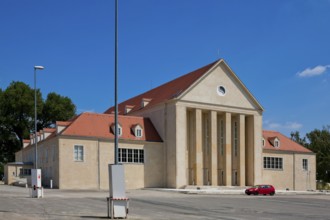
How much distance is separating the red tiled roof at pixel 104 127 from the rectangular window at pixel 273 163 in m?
16.6

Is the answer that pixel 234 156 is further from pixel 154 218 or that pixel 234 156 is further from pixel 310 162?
pixel 154 218

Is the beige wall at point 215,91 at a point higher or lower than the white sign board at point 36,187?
higher

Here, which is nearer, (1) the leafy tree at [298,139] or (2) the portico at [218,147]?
(2) the portico at [218,147]

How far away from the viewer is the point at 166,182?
54.5m

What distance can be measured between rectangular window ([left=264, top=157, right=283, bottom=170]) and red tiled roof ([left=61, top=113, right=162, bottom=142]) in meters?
16.6

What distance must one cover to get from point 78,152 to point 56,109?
37.3 metres

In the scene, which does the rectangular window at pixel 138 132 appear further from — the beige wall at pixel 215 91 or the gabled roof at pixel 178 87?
the beige wall at pixel 215 91

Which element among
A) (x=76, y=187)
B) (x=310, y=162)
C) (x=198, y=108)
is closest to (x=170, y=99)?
(x=198, y=108)

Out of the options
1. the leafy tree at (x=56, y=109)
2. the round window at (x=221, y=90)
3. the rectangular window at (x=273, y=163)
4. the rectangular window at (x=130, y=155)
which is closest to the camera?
the rectangular window at (x=130, y=155)

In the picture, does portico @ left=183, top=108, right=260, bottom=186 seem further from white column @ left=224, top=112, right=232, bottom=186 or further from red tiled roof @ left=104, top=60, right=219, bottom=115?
red tiled roof @ left=104, top=60, right=219, bottom=115

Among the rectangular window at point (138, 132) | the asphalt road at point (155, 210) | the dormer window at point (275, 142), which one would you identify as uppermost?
the rectangular window at point (138, 132)

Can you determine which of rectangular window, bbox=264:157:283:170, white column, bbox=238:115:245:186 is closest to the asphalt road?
white column, bbox=238:115:245:186

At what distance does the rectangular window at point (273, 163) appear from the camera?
62656 millimetres

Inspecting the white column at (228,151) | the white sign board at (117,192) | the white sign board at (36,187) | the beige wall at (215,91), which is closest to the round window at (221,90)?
the beige wall at (215,91)
